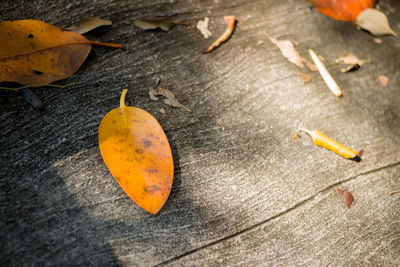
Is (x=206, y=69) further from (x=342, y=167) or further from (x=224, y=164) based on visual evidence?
(x=342, y=167)

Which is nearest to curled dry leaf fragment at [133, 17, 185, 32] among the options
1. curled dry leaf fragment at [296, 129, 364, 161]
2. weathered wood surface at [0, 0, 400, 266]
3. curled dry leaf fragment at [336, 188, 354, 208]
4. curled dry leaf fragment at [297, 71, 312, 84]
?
weathered wood surface at [0, 0, 400, 266]

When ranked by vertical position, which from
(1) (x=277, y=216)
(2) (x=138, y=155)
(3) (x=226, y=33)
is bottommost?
(1) (x=277, y=216)

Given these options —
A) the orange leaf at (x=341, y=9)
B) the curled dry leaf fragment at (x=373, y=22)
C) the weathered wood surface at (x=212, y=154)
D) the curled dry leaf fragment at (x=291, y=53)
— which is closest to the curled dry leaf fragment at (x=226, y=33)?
the weathered wood surface at (x=212, y=154)

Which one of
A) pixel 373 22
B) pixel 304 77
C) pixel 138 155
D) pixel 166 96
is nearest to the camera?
pixel 138 155

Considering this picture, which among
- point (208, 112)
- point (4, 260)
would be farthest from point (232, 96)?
point (4, 260)

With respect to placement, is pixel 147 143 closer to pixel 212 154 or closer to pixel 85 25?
pixel 212 154

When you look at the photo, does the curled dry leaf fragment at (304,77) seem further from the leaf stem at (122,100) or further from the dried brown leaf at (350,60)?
the leaf stem at (122,100)

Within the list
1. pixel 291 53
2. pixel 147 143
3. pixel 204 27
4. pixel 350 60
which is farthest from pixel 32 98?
pixel 350 60
